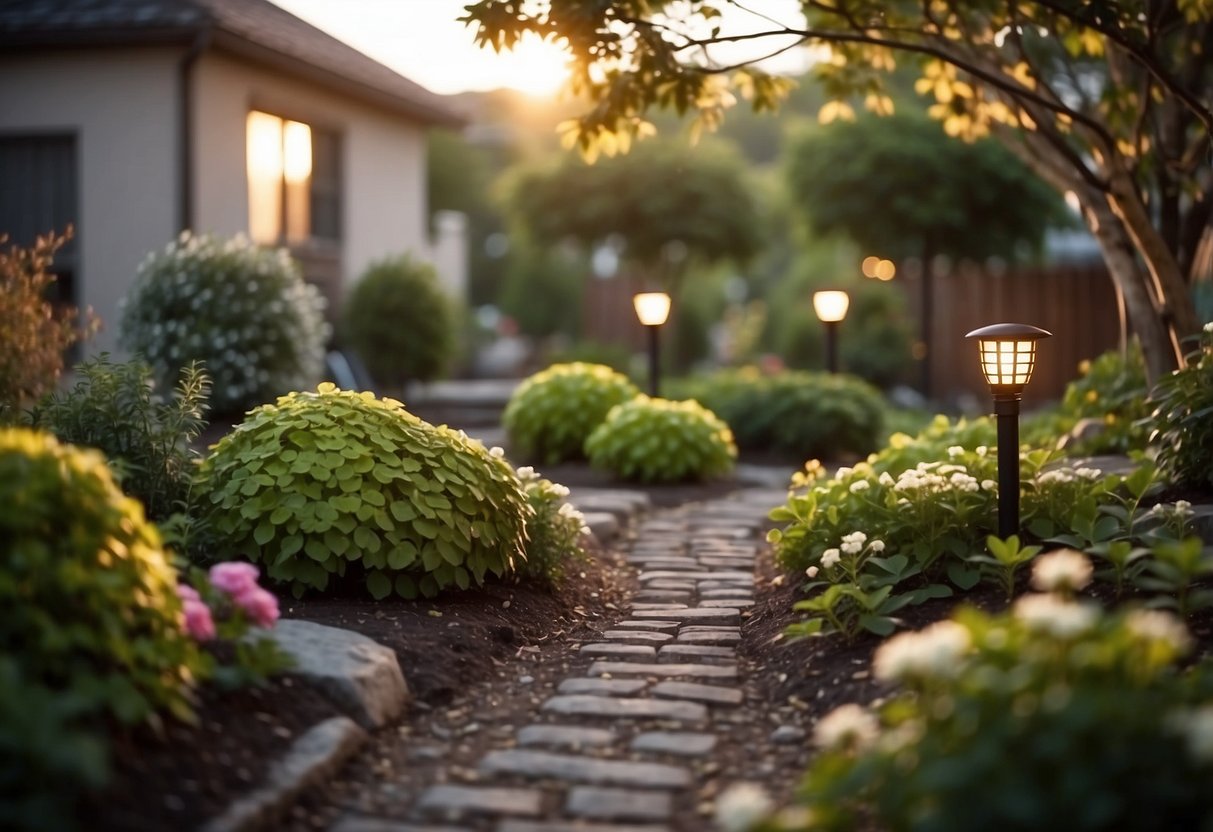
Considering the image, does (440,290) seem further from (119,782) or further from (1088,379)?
(119,782)

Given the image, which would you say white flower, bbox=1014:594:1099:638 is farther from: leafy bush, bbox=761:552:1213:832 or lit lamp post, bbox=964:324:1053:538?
lit lamp post, bbox=964:324:1053:538

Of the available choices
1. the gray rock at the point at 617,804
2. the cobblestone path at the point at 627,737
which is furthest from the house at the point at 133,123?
the gray rock at the point at 617,804

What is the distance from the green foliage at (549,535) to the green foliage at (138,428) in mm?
1446

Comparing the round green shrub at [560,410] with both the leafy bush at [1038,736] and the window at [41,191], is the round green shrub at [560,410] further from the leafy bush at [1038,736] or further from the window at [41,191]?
the leafy bush at [1038,736]

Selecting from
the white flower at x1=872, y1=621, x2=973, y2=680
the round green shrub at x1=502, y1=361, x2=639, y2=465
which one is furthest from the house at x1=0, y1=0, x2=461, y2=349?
the white flower at x1=872, y1=621, x2=973, y2=680

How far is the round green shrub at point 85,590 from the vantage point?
3.02m

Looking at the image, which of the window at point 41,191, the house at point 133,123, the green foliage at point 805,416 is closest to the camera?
the green foliage at point 805,416

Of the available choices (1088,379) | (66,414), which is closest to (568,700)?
(66,414)

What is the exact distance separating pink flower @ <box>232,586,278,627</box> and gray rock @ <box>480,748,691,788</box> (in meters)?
0.75

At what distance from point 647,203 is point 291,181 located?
642cm

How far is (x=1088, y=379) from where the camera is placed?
8.93m

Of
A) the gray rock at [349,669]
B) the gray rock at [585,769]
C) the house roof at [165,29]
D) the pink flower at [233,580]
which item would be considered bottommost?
the gray rock at [585,769]

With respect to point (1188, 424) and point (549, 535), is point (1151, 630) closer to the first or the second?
point (1188, 424)

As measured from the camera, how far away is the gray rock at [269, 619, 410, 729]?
3.94m
